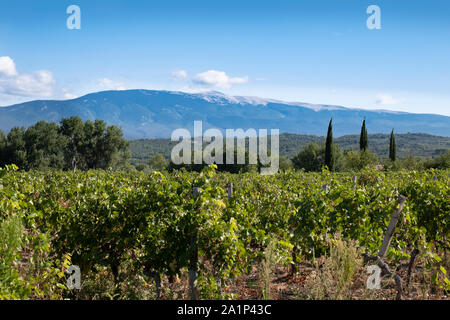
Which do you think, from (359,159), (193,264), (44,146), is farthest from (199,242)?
(44,146)

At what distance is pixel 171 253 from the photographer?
14.6 feet

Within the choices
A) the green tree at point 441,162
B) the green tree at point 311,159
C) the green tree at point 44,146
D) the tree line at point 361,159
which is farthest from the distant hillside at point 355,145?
the green tree at point 44,146

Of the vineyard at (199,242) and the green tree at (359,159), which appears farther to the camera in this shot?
the green tree at (359,159)

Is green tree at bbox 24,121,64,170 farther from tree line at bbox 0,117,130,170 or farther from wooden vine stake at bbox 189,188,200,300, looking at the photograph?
wooden vine stake at bbox 189,188,200,300

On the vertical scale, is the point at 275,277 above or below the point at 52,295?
below

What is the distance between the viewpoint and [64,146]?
4700cm

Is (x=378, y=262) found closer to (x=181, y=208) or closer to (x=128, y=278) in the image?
A: (x=181, y=208)

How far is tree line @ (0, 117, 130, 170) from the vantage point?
4416cm

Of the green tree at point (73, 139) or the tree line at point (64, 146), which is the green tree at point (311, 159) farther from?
the green tree at point (73, 139)

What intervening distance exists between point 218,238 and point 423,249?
3.18m

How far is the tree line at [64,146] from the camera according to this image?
44156 millimetres

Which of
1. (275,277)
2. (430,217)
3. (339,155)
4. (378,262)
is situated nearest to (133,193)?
(275,277)

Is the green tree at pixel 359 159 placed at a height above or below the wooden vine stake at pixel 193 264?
below

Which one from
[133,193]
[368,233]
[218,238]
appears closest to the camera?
[218,238]
